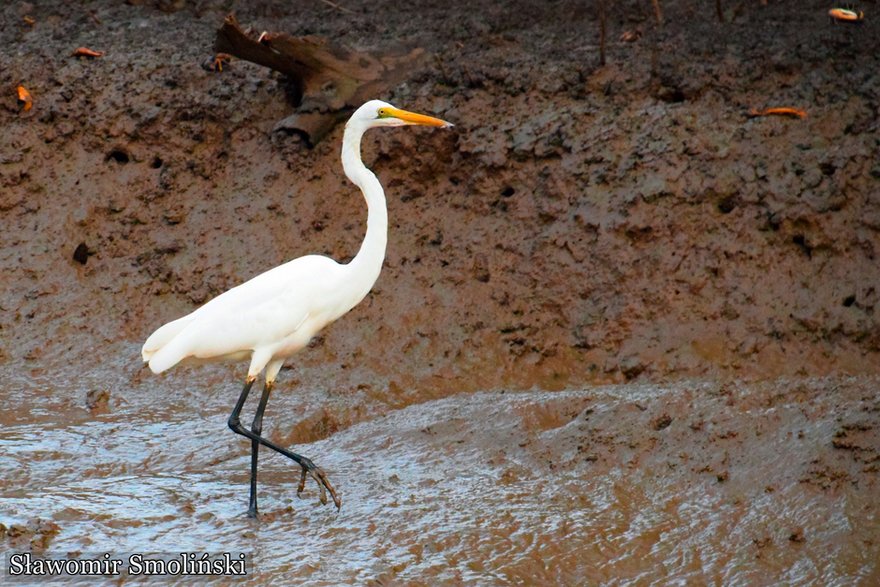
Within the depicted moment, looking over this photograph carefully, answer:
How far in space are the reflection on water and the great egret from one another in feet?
1.70

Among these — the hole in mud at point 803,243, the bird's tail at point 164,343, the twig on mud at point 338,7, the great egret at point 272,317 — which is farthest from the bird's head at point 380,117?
the twig on mud at point 338,7

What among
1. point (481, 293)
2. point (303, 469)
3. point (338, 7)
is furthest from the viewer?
point (338, 7)

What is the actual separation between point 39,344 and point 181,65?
2.72m

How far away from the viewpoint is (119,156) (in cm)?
966

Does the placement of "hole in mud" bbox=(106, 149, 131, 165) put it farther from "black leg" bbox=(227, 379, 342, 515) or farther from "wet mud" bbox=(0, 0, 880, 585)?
"black leg" bbox=(227, 379, 342, 515)

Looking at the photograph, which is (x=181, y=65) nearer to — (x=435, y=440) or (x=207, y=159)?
(x=207, y=159)

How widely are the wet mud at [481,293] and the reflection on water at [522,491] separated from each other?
0.06 feet

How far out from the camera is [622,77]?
9.10m

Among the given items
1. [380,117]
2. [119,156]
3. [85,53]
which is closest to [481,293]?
[380,117]

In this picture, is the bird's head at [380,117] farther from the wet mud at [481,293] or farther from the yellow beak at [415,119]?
the wet mud at [481,293]

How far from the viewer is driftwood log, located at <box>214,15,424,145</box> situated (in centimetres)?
890

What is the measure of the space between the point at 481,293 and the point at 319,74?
7.15 ft

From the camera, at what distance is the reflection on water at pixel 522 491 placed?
5324 mm

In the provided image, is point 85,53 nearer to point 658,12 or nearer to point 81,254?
point 81,254
